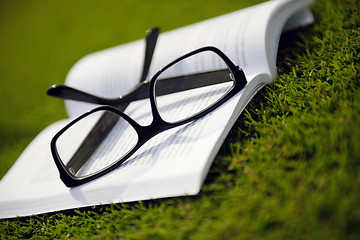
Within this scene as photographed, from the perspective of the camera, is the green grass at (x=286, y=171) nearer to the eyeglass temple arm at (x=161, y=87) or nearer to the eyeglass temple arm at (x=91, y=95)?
the eyeglass temple arm at (x=161, y=87)

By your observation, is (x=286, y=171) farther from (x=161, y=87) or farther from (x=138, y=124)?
(x=161, y=87)

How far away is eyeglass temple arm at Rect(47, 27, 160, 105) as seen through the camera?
1.09 meters

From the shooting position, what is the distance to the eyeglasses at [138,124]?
89 cm

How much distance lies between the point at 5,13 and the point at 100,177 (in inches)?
252

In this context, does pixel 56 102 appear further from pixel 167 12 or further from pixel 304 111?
pixel 304 111

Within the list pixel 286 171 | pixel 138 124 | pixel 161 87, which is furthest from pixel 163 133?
pixel 286 171

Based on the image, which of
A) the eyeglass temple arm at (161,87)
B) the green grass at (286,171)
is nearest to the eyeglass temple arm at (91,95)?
the eyeglass temple arm at (161,87)

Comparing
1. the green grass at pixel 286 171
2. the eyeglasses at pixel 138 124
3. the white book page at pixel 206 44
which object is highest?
the white book page at pixel 206 44

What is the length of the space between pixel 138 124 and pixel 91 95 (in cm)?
41

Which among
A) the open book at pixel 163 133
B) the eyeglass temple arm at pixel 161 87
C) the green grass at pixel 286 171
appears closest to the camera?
the green grass at pixel 286 171

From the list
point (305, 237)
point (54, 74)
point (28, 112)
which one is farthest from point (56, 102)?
point (305, 237)

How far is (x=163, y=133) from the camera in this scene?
922 millimetres

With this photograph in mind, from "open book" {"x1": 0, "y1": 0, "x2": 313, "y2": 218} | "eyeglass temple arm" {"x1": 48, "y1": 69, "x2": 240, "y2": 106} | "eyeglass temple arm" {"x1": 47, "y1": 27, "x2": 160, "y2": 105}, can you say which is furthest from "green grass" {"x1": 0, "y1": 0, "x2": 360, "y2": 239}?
"eyeglass temple arm" {"x1": 47, "y1": 27, "x2": 160, "y2": 105}

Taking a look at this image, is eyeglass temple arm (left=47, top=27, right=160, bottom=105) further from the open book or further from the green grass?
the green grass
